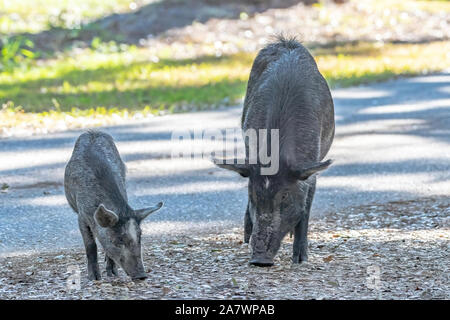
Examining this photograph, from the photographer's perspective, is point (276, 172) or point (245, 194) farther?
point (245, 194)

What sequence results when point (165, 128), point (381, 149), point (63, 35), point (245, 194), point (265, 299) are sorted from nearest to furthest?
point (265, 299) < point (245, 194) < point (381, 149) < point (165, 128) < point (63, 35)

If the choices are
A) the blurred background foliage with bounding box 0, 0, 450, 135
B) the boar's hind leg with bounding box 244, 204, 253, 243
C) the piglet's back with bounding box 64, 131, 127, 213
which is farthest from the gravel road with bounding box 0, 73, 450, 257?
the blurred background foliage with bounding box 0, 0, 450, 135

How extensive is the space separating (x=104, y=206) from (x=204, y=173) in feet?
15.6

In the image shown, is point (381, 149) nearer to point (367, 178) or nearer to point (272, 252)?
point (367, 178)

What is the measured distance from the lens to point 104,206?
6965 millimetres

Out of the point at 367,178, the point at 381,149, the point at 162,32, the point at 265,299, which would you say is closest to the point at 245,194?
the point at 367,178

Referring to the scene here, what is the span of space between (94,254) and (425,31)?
18346 mm

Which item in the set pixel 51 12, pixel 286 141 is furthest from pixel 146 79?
pixel 286 141

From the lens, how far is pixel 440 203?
9836 mm

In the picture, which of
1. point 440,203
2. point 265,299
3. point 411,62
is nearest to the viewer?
point 265,299

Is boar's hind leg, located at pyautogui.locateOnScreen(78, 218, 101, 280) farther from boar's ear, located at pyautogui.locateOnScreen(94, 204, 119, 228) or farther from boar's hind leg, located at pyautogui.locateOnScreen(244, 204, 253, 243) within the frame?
boar's hind leg, located at pyautogui.locateOnScreen(244, 204, 253, 243)

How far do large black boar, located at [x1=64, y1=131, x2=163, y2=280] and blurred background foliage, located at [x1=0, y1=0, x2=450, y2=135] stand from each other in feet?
21.2

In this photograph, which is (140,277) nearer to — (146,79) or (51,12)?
(146,79)

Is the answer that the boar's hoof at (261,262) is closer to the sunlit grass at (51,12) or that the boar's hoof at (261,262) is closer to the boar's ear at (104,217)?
the boar's ear at (104,217)
